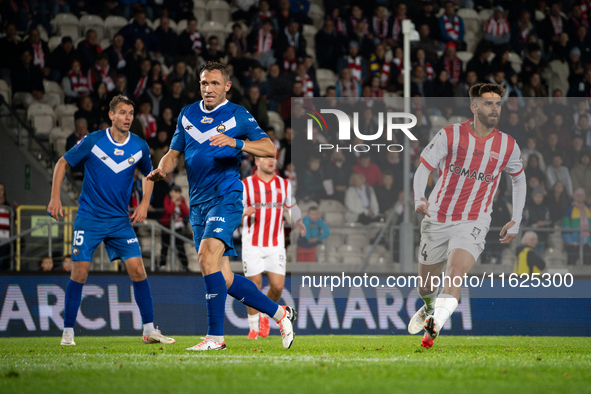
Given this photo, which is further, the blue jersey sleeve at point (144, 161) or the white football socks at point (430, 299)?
the blue jersey sleeve at point (144, 161)

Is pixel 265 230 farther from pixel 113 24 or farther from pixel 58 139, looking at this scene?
pixel 113 24

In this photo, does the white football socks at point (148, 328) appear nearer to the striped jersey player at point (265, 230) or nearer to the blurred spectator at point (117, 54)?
the striped jersey player at point (265, 230)

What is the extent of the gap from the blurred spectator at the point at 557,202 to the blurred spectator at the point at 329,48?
731 cm

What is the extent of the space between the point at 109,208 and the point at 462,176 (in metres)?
3.74

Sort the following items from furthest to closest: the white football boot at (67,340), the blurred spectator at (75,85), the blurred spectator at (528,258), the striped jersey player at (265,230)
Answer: the blurred spectator at (75,85) → the blurred spectator at (528,258) → the striped jersey player at (265,230) → the white football boot at (67,340)

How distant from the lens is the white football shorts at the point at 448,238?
7.10 meters

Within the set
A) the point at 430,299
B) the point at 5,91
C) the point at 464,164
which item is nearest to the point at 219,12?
the point at 5,91

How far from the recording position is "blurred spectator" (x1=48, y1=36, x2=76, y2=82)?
14719 mm

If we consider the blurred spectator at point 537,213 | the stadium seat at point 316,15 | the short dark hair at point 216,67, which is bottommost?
the blurred spectator at point 537,213

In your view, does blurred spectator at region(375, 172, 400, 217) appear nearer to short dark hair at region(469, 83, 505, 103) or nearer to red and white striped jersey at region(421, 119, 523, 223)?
red and white striped jersey at region(421, 119, 523, 223)

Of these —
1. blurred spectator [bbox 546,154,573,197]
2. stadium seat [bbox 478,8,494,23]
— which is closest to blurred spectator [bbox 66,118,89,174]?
blurred spectator [bbox 546,154,573,197]

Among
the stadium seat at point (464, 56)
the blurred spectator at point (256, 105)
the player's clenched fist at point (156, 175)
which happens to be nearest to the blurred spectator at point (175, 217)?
the blurred spectator at point (256, 105)

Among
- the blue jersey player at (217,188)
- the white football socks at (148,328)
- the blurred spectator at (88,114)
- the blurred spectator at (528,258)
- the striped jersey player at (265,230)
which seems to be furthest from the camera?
the blurred spectator at (88,114)

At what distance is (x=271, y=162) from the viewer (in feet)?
31.6
